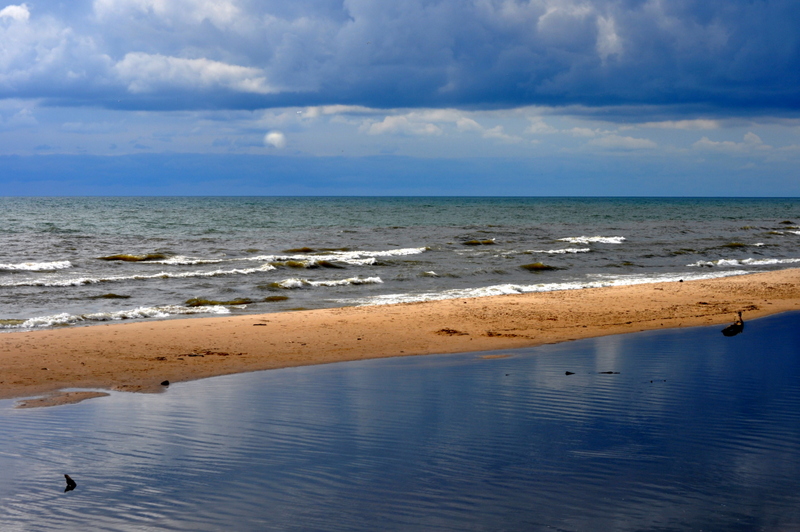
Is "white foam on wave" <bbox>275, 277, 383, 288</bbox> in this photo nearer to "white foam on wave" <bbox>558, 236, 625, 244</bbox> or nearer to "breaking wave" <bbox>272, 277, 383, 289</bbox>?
"breaking wave" <bbox>272, 277, 383, 289</bbox>

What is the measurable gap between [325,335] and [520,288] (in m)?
10.1

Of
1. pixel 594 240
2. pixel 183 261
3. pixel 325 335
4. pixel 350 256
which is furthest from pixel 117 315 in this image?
pixel 594 240

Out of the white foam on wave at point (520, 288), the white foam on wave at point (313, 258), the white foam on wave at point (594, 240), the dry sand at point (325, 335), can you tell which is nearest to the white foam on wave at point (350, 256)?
the white foam on wave at point (313, 258)

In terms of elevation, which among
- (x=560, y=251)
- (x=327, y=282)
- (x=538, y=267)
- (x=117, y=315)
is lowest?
(x=117, y=315)

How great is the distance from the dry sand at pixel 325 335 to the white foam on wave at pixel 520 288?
6.63ft

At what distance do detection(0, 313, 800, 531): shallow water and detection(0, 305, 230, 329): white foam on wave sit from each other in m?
7.34

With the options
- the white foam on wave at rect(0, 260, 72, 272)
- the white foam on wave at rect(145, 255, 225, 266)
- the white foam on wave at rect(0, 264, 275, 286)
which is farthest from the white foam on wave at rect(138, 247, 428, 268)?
the white foam on wave at rect(0, 260, 72, 272)

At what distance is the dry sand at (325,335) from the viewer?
34.4 ft

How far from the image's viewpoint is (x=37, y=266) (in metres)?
27.6

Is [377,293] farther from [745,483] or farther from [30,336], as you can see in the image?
[745,483]

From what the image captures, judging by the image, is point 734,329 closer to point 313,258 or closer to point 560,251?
point 313,258

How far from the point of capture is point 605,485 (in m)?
5.85

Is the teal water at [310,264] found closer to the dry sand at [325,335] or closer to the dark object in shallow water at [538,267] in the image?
the dark object in shallow water at [538,267]

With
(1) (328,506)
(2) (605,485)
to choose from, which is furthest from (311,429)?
(2) (605,485)
